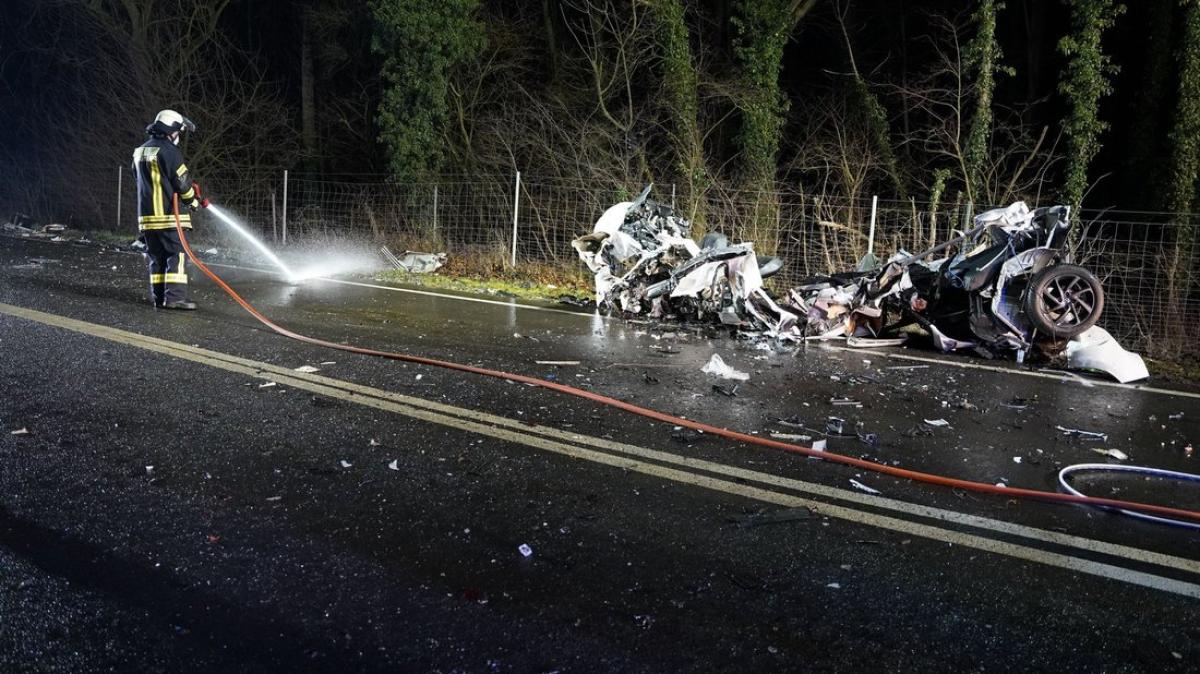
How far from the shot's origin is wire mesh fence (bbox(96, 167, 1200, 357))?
430 inches

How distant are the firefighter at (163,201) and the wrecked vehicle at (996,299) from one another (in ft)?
21.1

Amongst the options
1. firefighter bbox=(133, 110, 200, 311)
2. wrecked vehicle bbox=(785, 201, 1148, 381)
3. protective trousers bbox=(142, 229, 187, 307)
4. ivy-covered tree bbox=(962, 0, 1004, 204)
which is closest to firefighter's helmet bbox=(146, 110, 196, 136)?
firefighter bbox=(133, 110, 200, 311)

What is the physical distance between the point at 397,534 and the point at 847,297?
6.59m

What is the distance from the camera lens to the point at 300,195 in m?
20.7

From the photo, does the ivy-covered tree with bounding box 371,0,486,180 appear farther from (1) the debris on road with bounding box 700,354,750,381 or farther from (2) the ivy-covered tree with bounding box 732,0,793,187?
(1) the debris on road with bounding box 700,354,750,381

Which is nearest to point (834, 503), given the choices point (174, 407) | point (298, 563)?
point (298, 563)

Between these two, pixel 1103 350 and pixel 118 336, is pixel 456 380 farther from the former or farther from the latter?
pixel 1103 350

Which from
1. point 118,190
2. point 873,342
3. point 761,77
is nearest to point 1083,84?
point 761,77

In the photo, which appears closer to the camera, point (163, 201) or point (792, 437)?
point (792, 437)

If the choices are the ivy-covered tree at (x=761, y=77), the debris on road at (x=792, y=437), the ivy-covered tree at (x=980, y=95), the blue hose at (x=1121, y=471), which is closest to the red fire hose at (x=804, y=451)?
the debris on road at (x=792, y=437)

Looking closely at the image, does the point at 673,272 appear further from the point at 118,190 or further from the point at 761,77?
the point at 118,190

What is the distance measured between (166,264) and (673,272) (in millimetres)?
5448

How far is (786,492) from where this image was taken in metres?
4.36

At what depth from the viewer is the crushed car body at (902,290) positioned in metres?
8.23
